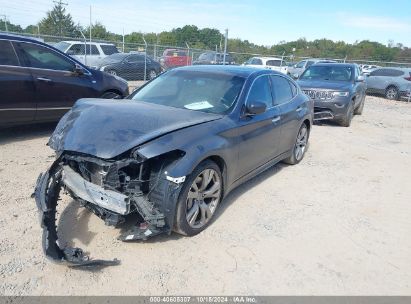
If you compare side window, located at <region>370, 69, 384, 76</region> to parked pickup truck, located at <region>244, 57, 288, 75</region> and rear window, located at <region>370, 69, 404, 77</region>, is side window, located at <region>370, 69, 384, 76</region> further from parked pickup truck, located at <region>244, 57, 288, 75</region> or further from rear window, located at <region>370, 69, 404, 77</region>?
parked pickup truck, located at <region>244, 57, 288, 75</region>

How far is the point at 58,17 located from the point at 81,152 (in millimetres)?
47280

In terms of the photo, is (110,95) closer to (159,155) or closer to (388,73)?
(159,155)

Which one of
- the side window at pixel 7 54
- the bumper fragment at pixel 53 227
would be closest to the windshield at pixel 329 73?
the side window at pixel 7 54

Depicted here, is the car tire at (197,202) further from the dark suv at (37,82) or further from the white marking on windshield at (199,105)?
the dark suv at (37,82)

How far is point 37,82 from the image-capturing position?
20.2 feet

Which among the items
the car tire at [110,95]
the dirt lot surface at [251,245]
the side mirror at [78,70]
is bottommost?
the dirt lot surface at [251,245]

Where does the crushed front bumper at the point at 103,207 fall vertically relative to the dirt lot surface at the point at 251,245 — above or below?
above

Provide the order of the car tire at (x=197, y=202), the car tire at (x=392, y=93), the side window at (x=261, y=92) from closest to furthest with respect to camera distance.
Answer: the car tire at (x=197, y=202), the side window at (x=261, y=92), the car tire at (x=392, y=93)

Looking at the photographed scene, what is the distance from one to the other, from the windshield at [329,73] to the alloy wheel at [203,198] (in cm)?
812

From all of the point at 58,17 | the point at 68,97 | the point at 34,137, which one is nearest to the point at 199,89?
the point at 68,97

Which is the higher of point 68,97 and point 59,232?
point 68,97

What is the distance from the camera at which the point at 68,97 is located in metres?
6.66

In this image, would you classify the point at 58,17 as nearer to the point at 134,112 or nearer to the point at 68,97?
the point at 68,97

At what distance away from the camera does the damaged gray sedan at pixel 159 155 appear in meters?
3.14
